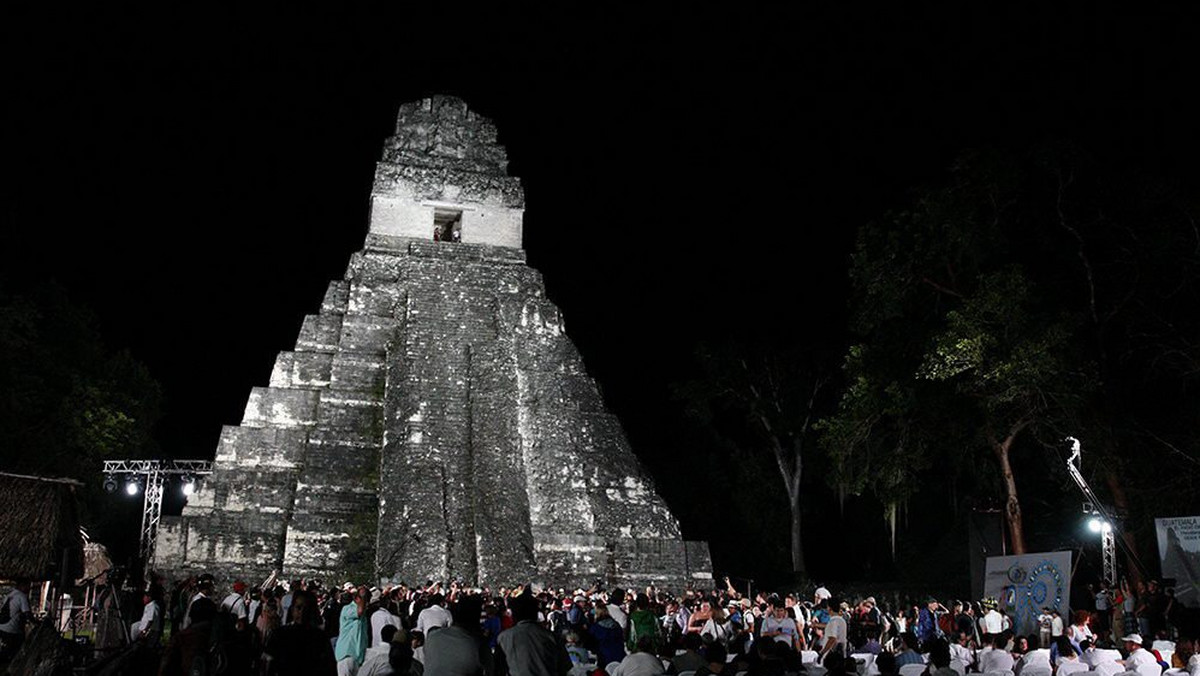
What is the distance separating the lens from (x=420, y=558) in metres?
15.7

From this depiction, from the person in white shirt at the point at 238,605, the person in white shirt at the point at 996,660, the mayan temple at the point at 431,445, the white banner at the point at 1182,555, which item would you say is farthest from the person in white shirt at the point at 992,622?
the person in white shirt at the point at 238,605

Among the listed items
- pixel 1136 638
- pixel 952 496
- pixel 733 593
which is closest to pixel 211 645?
pixel 1136 638

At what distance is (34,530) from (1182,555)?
12889mm

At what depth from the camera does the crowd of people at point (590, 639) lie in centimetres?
574

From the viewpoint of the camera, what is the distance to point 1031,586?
14.2 m

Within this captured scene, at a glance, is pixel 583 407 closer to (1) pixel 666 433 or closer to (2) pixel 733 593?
(2) pixel 733 593

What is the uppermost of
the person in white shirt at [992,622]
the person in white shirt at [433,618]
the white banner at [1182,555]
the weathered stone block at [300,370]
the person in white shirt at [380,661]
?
the weathered stone block at [300,370]

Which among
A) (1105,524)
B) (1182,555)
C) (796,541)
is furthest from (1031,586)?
(796,541)

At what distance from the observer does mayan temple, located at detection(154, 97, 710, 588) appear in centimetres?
1619

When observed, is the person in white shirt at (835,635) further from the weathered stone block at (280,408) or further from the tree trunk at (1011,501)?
the weathered stone block at (280,408)

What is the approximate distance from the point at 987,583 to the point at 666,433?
63.0 ft

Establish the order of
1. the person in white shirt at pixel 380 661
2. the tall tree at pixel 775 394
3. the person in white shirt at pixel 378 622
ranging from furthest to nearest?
the tall tree at pixel 775 394, the person in white shirt at pixel 378 622, the person in white shirt at pixel 380 661

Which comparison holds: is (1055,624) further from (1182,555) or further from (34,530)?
(34,530)

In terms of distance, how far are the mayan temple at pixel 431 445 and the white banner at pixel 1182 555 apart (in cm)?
682
